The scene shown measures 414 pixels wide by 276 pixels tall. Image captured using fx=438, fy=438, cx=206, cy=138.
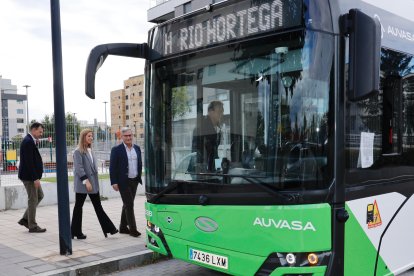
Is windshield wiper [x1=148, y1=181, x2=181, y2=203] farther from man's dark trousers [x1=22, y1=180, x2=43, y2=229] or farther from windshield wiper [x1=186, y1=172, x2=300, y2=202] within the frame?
man's dark trousers [x1=22, y1=180, x2=43, y2=229]

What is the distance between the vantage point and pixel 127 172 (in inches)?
273

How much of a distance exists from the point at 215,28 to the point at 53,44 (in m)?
2.68

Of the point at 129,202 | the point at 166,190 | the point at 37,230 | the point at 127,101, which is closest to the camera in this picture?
the point at 166,190

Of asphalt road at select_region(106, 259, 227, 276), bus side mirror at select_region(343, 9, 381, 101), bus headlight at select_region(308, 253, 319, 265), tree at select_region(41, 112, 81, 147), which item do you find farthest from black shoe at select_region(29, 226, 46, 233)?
bus side mirror at select_region(343, 9, 381, 101)

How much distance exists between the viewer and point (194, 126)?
436cm

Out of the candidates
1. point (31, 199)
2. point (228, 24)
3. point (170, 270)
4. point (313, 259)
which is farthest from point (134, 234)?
point (228, 24)

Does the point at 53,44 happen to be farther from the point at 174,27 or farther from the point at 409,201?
the point at 409,201

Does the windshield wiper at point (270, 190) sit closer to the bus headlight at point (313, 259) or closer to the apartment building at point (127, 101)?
the bus headlight at point (313, 259)

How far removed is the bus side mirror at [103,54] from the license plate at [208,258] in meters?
1.80

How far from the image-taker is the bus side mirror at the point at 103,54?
167 inches

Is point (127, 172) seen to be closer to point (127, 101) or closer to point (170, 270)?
point (170, 270)

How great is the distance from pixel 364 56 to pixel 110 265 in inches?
162

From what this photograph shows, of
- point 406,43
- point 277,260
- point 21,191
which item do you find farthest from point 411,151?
point 21,191

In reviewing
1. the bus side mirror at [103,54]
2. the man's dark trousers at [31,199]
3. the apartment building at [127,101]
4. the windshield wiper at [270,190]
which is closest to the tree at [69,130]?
the man's dark trousers at [31,199]
